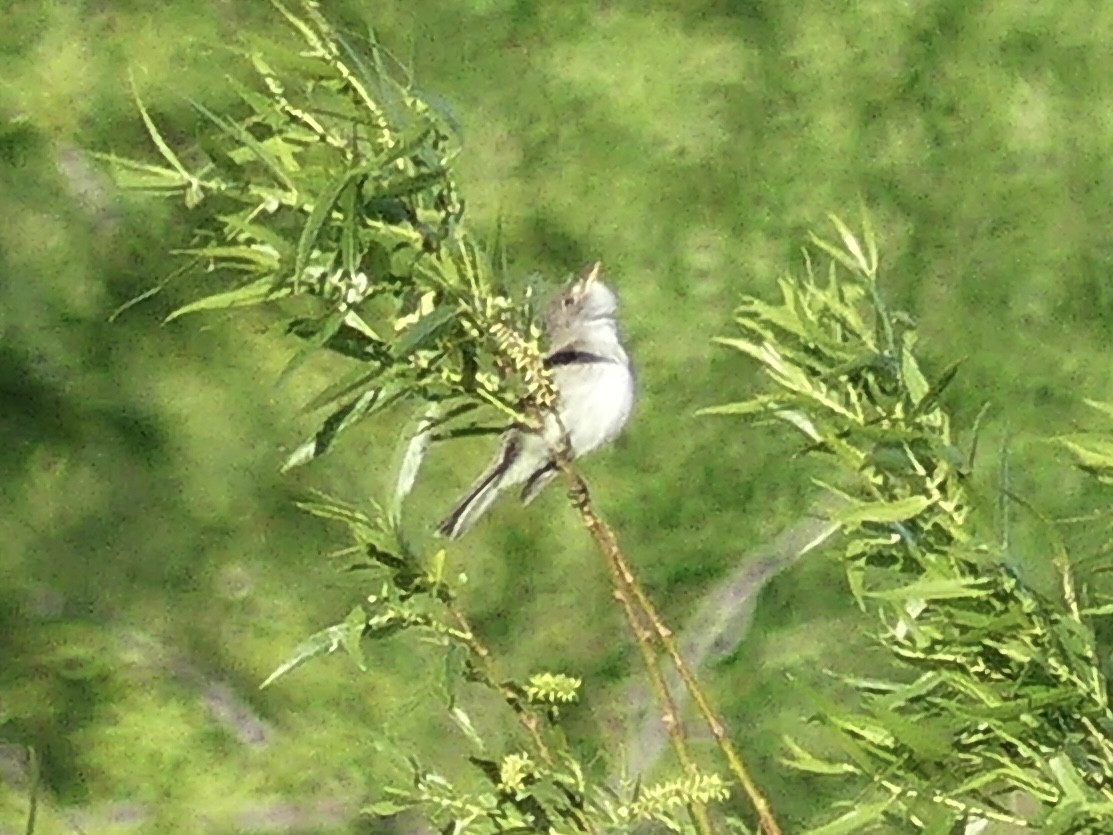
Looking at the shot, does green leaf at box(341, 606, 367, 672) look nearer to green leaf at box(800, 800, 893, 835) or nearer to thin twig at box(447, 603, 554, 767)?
thin twig at box(447, 603, 554, 767)

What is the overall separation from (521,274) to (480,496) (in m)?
0.46

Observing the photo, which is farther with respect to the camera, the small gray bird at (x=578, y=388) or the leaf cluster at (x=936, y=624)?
the small gray bird at (x=578, y=388)

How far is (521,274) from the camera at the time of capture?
1555 millimetres

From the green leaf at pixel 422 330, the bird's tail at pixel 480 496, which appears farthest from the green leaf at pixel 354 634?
the bird's tail at pixel 480 496

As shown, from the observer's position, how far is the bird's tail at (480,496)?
41.7 inches

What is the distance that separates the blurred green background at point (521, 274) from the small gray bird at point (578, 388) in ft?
0.92

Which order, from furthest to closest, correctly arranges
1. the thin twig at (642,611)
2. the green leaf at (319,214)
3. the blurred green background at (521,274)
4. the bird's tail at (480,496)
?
1. the blurred green background at (521,274)
2. the bird's tail at (480,496)
3. the thin twig at (642,611)
4. the green leaf at (319,214)

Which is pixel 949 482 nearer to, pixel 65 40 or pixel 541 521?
pixel 541 521

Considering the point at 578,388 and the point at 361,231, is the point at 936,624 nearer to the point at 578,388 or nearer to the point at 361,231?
the point at 361,231

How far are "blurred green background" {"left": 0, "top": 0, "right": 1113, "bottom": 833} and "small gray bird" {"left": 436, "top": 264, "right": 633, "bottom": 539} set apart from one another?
0.28 meters

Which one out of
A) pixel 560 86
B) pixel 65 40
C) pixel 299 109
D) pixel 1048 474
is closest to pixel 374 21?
pixel 560 86

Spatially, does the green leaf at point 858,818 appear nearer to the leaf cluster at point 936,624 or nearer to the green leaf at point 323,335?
the leaf cluster at point 936,624

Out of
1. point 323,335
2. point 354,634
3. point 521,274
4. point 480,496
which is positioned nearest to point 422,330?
point 323,335

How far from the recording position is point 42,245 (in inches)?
63.4
